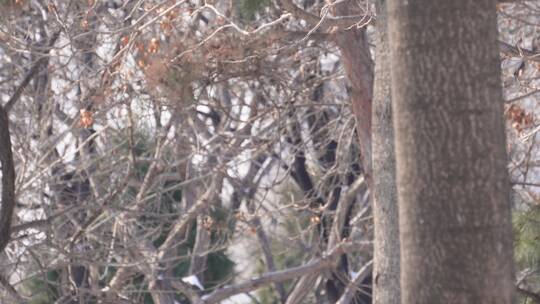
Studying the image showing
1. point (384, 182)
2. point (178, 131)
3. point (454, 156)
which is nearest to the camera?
point (454, 156)

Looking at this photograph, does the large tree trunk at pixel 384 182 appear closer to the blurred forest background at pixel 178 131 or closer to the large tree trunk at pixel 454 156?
the blurred forest background at pixel 178 131

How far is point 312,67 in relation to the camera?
1182cm

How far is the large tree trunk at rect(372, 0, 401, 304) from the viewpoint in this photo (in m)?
5.46

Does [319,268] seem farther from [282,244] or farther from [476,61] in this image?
[476,61]

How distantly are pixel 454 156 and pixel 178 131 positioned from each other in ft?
25.2

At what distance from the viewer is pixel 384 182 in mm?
5613

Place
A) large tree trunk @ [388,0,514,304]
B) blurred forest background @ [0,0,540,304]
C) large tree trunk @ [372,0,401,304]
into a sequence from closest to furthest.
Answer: large tree trunk @ [388,0,514,304]
large tree trunk @ [372,0,401,304]
blurred forest background @ [0,0,540,304]

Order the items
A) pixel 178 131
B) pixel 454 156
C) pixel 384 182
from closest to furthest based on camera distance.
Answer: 1. pixel 454 156
2. pixel 384 182
3. pixel 178 131

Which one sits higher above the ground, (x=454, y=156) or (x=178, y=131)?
(x=178, y=131)

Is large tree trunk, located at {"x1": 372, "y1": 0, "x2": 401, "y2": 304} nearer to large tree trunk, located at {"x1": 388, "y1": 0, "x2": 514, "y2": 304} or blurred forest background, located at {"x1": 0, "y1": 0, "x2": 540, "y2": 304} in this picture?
blurred forest background, located at {"x1": 0, "y1": 0, "x2": 540, "y2": 304}

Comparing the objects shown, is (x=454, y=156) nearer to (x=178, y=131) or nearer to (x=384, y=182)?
(x=384, y=182)

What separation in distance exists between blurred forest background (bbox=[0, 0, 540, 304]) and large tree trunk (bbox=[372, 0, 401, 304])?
2.83 feet

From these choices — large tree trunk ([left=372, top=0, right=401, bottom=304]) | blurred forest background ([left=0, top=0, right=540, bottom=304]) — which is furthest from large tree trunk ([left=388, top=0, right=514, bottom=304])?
blurred forest background ([left=0, top=0, right=540, bottom=304])

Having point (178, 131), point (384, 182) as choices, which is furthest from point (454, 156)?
point (178, 131)
